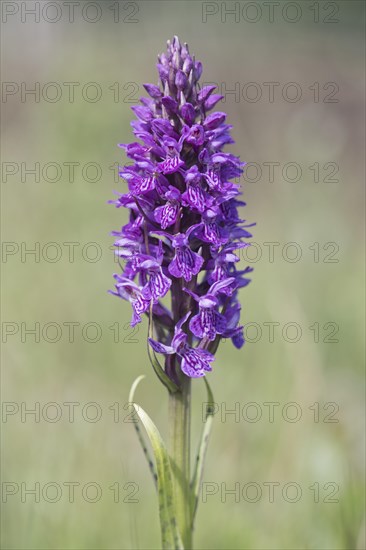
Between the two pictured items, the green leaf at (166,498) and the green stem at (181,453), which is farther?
the green stem at (181,453)

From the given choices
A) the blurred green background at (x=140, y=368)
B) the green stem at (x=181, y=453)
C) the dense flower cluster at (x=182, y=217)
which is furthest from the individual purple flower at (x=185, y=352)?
the blurred green background at (x=140, y=368)

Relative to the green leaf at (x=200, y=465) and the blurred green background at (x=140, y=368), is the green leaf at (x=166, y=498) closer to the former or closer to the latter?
the green leaf at (x=200, y=465)

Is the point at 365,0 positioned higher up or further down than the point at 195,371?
higher up

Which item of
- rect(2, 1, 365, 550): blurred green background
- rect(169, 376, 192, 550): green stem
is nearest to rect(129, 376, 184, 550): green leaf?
rect(169, 376, 192, 550): green stem

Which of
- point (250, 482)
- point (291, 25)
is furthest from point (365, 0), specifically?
point (250, 482)

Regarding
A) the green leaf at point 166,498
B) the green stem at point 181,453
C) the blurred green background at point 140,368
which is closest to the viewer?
the green leaf at point 166,498

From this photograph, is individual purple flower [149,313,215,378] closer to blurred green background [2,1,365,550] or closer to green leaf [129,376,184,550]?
green leaf [129,376,184,550]

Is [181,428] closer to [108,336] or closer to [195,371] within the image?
[195,371]
